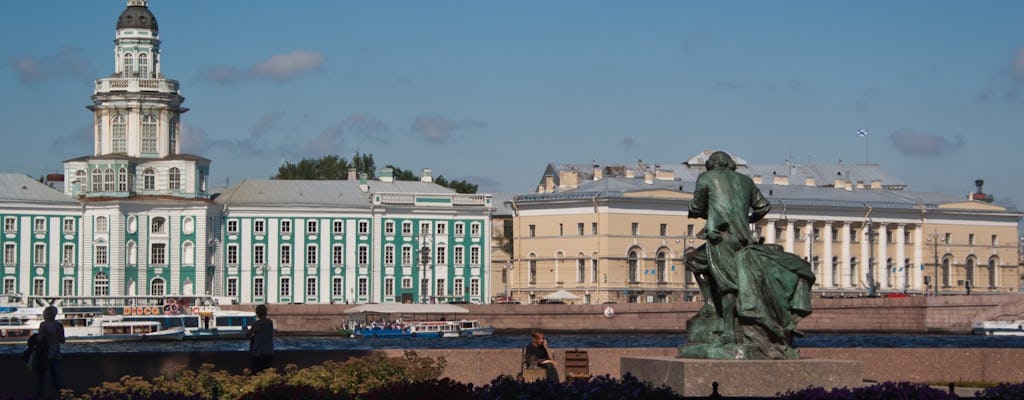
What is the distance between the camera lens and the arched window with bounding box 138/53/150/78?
81.8 metres

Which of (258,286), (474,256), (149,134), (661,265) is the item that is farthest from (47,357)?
(661,265)

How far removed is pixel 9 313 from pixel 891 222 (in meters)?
47.7

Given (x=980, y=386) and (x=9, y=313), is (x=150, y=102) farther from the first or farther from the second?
(x=980, y=386)

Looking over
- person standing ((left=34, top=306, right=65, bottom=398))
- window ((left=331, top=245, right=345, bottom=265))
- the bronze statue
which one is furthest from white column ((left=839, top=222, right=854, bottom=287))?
the bronze statue

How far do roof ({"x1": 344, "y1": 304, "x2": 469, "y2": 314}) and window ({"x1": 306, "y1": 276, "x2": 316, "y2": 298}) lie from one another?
7.33 metres

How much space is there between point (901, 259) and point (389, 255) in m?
29.4

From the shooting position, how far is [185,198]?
8150cm

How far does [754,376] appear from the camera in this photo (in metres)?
16.2

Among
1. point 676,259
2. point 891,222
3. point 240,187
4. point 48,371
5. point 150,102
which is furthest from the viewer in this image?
point 891,222

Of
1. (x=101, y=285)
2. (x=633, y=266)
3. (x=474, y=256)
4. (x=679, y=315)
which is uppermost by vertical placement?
(x=474, y=256)

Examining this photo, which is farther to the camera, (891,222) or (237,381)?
(891,222)

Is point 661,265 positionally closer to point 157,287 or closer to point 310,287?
point 310,287

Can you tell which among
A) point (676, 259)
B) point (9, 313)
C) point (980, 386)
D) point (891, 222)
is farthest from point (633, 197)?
point (980, 386)

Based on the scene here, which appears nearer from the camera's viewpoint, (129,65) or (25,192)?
(25,192)
